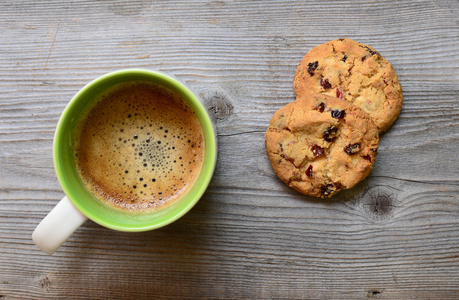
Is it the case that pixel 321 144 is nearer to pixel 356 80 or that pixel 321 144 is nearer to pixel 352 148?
pixel 352 148

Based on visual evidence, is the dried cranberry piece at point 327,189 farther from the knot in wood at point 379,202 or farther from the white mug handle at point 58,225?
the white mug handle at point 58,225

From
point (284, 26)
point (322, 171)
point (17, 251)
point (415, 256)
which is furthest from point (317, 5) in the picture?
point (17, 251)

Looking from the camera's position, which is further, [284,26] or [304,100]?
[284,26]

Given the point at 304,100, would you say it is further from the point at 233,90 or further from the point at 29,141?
the point at 29,141

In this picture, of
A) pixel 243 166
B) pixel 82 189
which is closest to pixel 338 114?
pixel 243 166

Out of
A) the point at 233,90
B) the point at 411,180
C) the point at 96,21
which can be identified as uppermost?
the point at 96,21

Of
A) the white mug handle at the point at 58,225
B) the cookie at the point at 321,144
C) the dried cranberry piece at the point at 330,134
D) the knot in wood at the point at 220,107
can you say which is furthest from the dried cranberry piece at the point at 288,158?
the white mug handle at the point at 58,225
